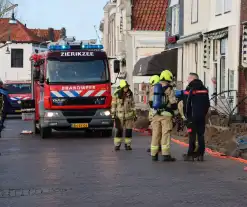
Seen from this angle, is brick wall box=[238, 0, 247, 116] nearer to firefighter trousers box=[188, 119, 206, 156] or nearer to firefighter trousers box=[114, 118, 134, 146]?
firefighter trousers box=[114, 118, 134, 146]

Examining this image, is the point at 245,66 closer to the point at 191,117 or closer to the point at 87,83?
the point at 87,83

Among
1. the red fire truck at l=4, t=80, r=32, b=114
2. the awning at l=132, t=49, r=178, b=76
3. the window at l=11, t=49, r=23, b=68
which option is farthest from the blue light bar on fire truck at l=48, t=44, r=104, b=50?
the window at l=11, t=49, r=23, b=68

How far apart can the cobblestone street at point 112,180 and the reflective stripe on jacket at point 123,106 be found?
1.07m

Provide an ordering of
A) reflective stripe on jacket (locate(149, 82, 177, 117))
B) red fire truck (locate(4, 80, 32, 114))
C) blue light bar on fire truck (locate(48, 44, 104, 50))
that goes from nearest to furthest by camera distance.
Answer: reflective stripe on jacket (locate(149, 82, 177, 117)), blue light bar on fire truck (locate(48, 44, 104, 50)), red fire truck (locate(4, 80, 32, 114))

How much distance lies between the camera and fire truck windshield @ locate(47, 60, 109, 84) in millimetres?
24062

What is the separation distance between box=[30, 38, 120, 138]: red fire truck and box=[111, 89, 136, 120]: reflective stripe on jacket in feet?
14.0

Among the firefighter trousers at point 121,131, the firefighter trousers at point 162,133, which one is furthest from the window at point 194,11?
the firefighter trousers at point 162,133

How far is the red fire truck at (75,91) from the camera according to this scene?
23953mm

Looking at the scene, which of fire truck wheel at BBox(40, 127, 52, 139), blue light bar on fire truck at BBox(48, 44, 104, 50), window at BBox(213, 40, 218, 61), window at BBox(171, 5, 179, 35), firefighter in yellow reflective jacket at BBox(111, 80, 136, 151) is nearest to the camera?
firefighter in yellow reflective jacket at BBox(111, 80, 136, 151)

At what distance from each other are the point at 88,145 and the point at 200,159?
5.97 metres

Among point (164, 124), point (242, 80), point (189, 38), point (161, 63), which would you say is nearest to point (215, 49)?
point (189, 38)

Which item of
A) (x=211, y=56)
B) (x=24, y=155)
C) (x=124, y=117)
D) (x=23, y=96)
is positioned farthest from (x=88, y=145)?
(x=23, y=96)

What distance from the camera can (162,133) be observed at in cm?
1587

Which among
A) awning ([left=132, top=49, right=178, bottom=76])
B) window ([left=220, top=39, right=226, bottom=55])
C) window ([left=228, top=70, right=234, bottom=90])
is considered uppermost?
window ([left=220, top=39, right=226, bottom=55])
